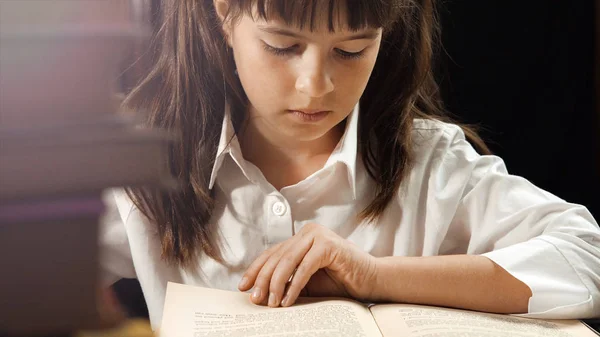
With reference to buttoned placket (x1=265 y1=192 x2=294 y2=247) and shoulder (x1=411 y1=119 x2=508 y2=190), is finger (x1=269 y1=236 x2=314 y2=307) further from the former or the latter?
shoulder (x1=411 y1=119 x2=508 y2=190)

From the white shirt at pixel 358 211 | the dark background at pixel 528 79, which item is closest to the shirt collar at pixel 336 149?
the white shirt at pixel 358 211

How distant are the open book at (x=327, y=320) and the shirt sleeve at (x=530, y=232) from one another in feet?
0.12

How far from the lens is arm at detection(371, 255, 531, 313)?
2.25 ft

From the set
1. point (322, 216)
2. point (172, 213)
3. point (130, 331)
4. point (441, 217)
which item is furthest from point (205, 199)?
point (130, 331)

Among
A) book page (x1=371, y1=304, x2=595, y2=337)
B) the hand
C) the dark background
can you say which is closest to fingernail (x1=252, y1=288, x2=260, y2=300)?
the hand

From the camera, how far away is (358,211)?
2.71ft

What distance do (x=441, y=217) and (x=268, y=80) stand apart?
0.28m

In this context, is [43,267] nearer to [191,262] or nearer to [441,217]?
[191,262]

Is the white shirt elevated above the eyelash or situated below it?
below

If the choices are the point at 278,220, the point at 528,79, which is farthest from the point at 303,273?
the point at 528,79

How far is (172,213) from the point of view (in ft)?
2.56

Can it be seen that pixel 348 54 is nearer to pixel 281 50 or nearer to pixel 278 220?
pixel 281 50

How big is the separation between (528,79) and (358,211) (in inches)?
18.3

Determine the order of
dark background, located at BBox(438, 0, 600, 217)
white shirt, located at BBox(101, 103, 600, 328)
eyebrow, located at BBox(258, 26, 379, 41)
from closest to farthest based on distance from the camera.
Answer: eyebrow, located at BBox(258, 26, 379, 41), white shirt, located at BBox(101, 103, 600, 328), dark background, located at BBox(438, 0, 600, 217)
